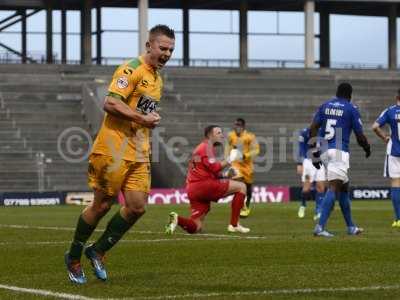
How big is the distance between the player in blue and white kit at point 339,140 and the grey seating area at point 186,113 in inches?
940

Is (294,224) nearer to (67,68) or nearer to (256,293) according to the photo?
(256,293)

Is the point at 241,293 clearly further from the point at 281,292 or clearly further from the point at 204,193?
the point at 204,193

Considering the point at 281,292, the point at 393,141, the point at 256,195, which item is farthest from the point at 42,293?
the point at 256,195

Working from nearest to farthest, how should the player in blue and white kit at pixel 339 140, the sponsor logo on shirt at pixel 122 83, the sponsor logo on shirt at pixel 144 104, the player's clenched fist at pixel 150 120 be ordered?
the player's clenched fist at pixel 150 120
the sponsor logo on shirt at pixel 122 83
the sponsor logo on shirt at pixel 144 104
the player in blue and white kit at pixel 339 140

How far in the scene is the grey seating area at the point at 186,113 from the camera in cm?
4266

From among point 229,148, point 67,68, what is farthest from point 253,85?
point 229,148

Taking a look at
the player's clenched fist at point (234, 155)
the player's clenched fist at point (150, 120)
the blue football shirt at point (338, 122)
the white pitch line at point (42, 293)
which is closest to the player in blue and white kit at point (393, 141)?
the blue football shirt at point (338, 122)

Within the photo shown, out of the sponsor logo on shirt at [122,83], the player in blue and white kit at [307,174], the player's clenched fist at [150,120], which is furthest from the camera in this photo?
the player in blue and white kit at [307,174]

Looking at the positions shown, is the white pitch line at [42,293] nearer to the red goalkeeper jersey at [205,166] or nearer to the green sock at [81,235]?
the green sock at [81,235]

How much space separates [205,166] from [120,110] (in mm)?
8260

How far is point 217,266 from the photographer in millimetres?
11656

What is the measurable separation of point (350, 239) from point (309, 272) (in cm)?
487

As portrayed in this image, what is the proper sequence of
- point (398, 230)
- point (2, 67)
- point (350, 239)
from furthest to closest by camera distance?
point (2, 67) → point (398, 230) → point (350, 239)

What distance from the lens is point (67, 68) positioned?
52812 millimetres
